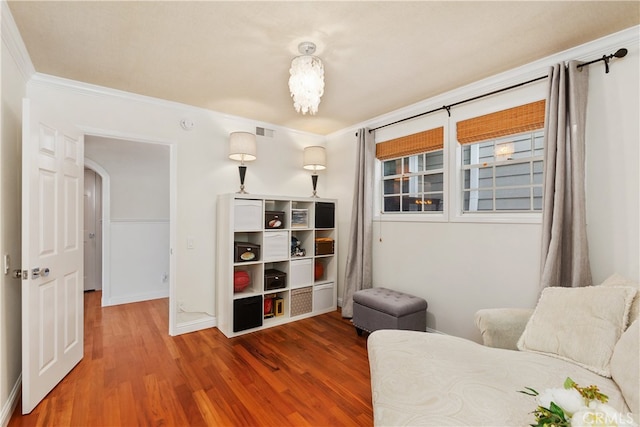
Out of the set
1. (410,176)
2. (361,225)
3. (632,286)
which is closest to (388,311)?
(361,225)

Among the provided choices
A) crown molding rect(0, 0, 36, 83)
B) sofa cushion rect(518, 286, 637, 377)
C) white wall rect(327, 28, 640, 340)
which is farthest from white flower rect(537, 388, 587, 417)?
crown molding rect(0, 0, 36, 83)

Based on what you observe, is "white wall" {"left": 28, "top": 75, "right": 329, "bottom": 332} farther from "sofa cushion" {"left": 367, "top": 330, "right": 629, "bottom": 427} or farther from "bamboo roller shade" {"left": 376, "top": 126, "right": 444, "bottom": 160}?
"sofa cushion" {"left": 367, "top": 330, "right": 629, "bottom": 427}

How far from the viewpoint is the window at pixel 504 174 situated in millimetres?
2539

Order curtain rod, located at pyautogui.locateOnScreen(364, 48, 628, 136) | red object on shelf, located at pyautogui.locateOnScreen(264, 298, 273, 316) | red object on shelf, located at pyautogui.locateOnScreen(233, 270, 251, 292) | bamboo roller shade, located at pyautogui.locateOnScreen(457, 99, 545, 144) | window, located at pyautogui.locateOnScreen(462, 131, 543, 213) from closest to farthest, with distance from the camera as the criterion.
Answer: curtain rod, located at pyautogui.locateOnScreen(364, 48, 628, 136) < bamboo roller shade, located at pyautogui.locateOnScreen(457, 99, 545, 144) < window, located at pyautogui.locateOnScreen(462, 131, 543, 213) < red object on shelf, located at pyautogui.locateOnScreen(233, 270, 251, 292) < red object on shelf, located at pyautogui.locateOnScreen(264, 298, 273, 316)

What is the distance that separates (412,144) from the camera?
10.8ft

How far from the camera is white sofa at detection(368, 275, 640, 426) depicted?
3.98 ft

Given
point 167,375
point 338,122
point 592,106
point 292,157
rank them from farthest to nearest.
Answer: point 292,157 → point 338,122 → point 167,375 → point 592,106

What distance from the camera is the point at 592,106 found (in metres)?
2.15

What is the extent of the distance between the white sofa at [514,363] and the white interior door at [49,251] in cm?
217

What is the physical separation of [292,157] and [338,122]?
79 centimetres

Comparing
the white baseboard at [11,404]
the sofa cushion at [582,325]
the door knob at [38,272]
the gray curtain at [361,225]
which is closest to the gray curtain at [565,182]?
the sofa cushion at [582,325]

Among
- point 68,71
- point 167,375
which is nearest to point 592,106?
point 167,375

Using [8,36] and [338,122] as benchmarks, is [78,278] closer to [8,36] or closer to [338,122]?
[8,36]

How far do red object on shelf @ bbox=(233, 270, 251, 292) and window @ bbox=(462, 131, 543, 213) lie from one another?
7.75 feet
